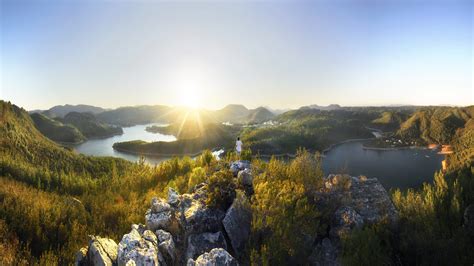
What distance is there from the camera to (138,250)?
18.0 feet

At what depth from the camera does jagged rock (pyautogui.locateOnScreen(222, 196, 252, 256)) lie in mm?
6504

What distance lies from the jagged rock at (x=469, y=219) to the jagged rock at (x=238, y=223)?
15.5ft

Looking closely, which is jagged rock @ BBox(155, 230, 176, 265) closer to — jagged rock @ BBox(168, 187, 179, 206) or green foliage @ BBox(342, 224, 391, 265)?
jagged rock @ BBox(168, 187, 179, 206)

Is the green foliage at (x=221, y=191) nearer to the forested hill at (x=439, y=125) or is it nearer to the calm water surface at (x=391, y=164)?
the calm water surface at (x=391, y=164)

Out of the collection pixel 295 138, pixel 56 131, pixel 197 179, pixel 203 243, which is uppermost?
pixel 197 179

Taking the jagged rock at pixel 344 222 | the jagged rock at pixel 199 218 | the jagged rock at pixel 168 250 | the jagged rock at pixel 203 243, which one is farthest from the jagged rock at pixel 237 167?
the jagged rock at pixel 168 250

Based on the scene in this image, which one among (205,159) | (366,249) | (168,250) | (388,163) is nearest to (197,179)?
(205,159)

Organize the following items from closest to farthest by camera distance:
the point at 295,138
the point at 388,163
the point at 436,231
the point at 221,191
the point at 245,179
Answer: the point at 436,231
the point at 221,191
the point at 245,179
the point at 388,163
the point at 295,138

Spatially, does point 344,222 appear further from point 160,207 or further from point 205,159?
point 205,159

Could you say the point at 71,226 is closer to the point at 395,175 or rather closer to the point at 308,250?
the point at 308,250

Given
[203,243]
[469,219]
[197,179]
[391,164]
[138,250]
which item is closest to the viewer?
[138,250]

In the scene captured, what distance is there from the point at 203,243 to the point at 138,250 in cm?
144

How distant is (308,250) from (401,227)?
2.22 metres

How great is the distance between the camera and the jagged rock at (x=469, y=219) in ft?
20.1
